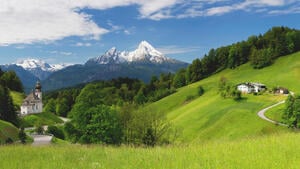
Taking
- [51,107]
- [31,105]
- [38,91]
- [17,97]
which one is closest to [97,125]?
[31,105]

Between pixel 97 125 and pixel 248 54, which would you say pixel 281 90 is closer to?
pixel 248 54

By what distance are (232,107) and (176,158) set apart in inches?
3374

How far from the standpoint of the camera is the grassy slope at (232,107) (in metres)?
74.8

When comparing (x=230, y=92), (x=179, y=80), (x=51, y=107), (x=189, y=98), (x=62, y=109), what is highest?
(x=179, y=80)

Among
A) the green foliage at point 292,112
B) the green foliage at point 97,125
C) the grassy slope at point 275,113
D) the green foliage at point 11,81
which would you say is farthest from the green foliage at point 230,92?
the green foliage at point 11,81

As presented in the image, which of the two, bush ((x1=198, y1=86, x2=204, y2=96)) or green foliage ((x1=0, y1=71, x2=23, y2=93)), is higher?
green foliage ((x1=0, y1=71, x2=23, y2=93))

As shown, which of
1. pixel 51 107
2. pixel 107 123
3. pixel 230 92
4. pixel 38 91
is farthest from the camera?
pixel 51 107

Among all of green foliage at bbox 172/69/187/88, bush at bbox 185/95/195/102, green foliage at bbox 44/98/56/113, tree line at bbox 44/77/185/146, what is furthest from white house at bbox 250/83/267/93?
green foliage at bbox 44/98/56/113

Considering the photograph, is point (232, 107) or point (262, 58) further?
point (262, 58)

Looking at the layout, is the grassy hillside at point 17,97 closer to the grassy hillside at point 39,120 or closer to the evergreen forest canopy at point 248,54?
the grassy hillside at point 39,120

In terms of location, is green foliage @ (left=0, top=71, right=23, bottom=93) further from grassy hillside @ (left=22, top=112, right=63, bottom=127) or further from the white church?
grassy hillside @ (left=22, top=112, right=63, bottom=127)

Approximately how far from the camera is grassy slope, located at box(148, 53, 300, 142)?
7475 cm

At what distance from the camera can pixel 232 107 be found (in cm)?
9112

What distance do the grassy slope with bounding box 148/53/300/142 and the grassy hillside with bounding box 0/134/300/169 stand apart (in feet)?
105
